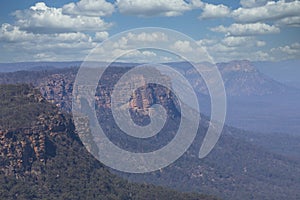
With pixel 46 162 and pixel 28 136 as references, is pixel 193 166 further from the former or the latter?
pixel 28 136

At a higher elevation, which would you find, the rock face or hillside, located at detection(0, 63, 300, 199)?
the rock face

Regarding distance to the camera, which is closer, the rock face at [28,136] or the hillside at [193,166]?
the rock face at [28,136]

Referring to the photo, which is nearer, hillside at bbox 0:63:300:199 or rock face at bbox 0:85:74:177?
rock face at bbox 0:85:74:177

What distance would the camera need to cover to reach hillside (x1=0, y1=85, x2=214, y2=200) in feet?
225

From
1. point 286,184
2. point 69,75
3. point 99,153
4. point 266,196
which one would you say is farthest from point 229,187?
point 99,153

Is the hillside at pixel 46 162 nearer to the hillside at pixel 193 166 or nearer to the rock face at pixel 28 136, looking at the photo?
the rock face at pixel 28 136

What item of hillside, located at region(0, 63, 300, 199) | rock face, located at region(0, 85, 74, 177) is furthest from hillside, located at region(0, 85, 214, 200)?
hillside, located at region(0, 63, 300, 199)

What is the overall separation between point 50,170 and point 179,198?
21784mm

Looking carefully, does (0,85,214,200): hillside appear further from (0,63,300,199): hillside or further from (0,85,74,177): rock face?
(0,63,300,199): hillside

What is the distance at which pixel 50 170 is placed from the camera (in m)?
72.8

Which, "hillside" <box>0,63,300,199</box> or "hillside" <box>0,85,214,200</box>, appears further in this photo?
"hillside" <box>0,63,300,199</box>

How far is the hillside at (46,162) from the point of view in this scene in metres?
68.4

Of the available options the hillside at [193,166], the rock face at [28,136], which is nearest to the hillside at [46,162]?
the rock face at [28,136]

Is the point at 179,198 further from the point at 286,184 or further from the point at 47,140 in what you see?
the point at 286,184
